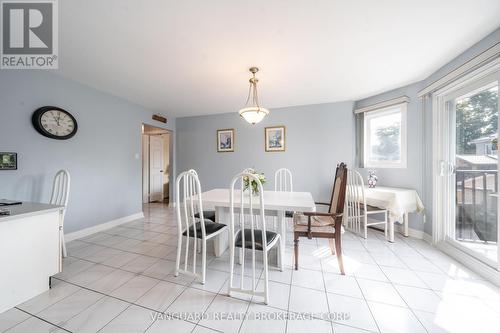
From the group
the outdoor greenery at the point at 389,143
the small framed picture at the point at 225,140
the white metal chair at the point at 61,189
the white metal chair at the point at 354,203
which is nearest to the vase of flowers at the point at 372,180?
the white metal chair at the point at 354,203

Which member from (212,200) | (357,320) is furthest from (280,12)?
(357,320)

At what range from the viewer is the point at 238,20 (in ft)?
5.07

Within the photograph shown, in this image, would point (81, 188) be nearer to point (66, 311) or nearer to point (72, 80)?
point (72, 80)

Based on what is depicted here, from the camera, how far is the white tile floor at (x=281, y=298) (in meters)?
1.28

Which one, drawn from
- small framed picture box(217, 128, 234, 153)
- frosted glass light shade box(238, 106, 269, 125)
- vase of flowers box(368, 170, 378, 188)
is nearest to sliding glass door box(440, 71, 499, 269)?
vase of flowers box(368, 170, 378, 188)

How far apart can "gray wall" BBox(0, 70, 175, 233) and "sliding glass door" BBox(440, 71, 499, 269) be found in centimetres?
487

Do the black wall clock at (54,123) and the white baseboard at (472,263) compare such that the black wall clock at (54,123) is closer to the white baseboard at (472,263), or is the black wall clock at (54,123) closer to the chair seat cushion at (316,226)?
the chair seat cushion at (316,226)

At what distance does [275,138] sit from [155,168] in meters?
3.71

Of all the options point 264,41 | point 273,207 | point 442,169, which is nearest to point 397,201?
point 442,169

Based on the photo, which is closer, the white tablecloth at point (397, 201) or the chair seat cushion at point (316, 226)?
the chair seat cushion at point (316, 226)

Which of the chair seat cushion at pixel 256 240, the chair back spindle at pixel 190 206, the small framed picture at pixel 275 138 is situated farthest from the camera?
the small framed picture at pixel 275 138

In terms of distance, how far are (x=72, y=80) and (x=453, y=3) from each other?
424 cm

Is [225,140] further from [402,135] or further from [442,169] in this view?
[442,169]

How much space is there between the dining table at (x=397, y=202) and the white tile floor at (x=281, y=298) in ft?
1.48
